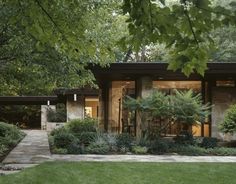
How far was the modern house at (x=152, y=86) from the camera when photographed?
58.4 ft

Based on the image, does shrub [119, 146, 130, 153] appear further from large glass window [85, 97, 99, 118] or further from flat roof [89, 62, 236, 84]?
large glass window [85, 97, 99, 118]

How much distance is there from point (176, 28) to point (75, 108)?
25877 millimetres

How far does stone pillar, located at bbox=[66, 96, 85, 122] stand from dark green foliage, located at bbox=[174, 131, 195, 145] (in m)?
13.4

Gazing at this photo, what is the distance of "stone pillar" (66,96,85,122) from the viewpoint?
1158 inches

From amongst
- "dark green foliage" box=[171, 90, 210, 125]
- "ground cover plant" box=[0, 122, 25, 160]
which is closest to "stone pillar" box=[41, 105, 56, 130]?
"ground cover plant" box=[0, 122, 25, 160]

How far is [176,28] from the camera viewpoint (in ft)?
13.1

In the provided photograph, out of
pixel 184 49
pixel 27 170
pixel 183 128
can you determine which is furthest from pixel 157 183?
pixel 183 128

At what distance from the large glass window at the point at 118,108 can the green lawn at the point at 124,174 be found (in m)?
8.74

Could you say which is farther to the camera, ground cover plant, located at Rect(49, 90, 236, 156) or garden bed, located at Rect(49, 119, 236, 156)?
ground cover plant, located at Rect(49, 90, 236, 156)

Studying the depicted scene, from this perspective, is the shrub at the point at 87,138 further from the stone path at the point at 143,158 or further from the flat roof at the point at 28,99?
the flat roof at the point at 28,99

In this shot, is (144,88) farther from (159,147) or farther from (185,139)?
(159,147)

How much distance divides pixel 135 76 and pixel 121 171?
8837 mm

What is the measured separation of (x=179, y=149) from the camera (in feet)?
51.2

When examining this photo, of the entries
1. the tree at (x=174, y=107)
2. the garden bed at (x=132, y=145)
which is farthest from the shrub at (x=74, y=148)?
the tree at (x=174, y=107)
